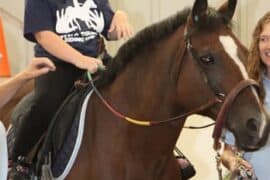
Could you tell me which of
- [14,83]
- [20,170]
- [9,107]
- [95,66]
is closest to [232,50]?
[95,66]

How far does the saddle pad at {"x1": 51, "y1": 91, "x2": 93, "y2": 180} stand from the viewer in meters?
1.77

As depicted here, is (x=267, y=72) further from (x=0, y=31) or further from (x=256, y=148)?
(x=0, y=31)

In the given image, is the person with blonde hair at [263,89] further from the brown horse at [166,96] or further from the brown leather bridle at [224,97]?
the brown leather bridle at [224,97]

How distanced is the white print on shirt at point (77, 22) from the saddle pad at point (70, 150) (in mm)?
282

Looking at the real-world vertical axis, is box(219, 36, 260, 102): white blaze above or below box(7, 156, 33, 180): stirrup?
above

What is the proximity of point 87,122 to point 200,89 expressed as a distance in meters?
0.43

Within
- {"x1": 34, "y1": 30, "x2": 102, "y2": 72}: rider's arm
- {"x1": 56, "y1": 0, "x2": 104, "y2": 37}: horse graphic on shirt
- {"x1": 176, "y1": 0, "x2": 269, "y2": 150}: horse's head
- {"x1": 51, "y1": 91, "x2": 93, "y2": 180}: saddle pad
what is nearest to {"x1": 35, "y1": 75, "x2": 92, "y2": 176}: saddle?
{"x1": 51, "y1": 91, "x2": 93, "y2": 180}: saddle pad

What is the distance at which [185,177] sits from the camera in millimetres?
2061

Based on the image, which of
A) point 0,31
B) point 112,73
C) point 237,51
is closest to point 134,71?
point 112,73

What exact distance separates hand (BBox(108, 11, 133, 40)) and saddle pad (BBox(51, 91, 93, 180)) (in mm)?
346

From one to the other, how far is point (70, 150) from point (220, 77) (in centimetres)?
57

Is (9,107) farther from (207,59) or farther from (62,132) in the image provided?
(207,59)

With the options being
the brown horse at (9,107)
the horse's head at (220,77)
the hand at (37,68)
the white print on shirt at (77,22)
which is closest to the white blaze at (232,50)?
the horse's head at (220,77)

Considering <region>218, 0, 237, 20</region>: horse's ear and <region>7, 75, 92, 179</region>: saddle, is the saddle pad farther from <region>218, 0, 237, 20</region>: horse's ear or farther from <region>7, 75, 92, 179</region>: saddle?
<region>218, 0, 237, 20</region>: horse's ear
